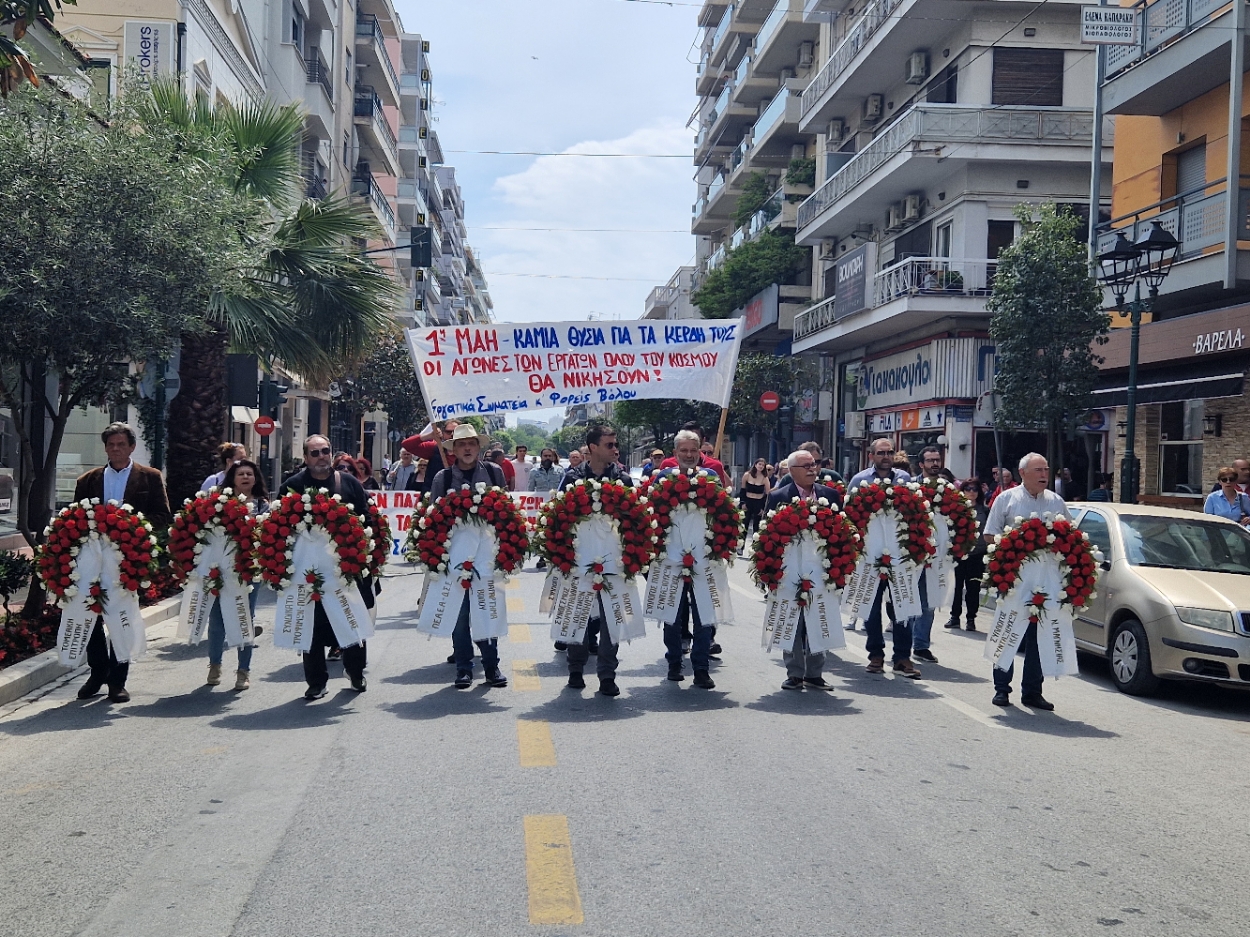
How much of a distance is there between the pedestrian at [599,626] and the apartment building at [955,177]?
18645 mm

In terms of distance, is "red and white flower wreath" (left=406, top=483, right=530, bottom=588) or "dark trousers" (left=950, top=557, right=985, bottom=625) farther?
"dark trousers" (left=950, top=557, right=985, bottom=625)

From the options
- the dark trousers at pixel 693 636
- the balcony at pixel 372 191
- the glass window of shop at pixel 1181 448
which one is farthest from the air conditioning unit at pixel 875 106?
the dark trousers at pixel 693 636

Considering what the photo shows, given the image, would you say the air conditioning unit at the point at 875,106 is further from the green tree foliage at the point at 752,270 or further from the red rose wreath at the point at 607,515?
the red rose wreath at the point at 607,515

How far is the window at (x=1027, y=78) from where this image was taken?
2952 cm

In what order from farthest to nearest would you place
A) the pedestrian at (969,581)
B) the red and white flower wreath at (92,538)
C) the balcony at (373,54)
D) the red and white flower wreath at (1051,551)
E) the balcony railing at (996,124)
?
1. the balcony at (373,54)
2. the balcony railing at (996,124)
3. the pedestrian at (969,581)
4. the red and white flower wreath at (1051,551)
5. the red and white flower wreath at (92,538)

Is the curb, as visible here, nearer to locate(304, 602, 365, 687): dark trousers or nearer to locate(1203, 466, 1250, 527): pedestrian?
locate(304, 602, 365, 687): dark trousers

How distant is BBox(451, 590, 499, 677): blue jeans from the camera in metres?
9.25

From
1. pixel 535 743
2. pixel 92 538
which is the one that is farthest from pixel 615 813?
pixel 92 538

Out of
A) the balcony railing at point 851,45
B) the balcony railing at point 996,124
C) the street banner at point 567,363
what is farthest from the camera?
the balcony railing at point 851,45

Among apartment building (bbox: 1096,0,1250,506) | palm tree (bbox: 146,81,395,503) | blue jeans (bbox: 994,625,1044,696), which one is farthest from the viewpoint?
apartment building (bbox: 1096,0,1250,506)

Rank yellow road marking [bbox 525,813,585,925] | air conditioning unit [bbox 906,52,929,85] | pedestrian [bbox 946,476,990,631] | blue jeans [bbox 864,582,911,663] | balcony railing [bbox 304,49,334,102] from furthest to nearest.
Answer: balcony railing [bbox 304,49,334,102]
air conditioning unit [bbox 906,52,929,85]
pedestrian [bbox 946,476,990,631]
blue jeans [bbox 864,582,911,663]
yellow road marking [bbox 525,813,585,925]

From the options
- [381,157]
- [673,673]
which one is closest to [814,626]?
[673,673]

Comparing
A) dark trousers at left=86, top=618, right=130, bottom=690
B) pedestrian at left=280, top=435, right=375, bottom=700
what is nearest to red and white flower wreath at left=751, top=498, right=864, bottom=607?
pedestrian at left=280, top=435, right=375, bottom=700

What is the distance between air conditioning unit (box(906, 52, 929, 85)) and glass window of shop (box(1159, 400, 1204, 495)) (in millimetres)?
13405
